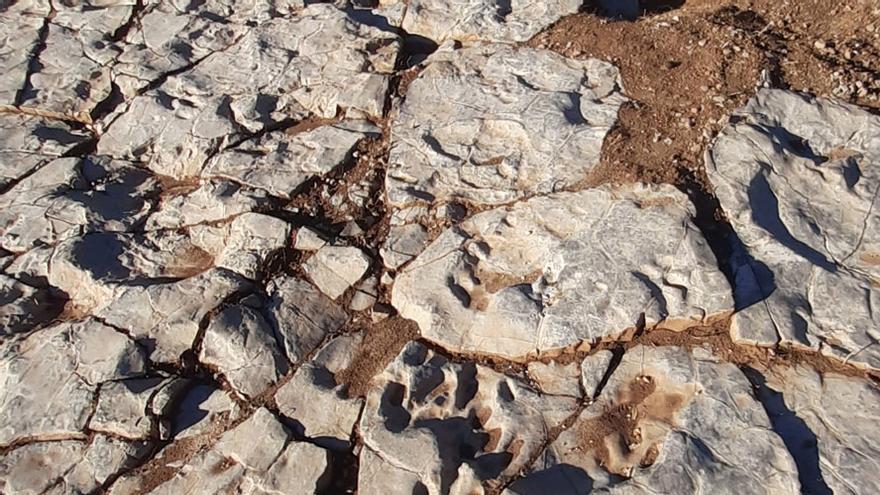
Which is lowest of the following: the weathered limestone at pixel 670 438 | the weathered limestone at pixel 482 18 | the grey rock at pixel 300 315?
the grey rock at pixel 300 315

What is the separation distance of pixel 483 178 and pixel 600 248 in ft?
3.10

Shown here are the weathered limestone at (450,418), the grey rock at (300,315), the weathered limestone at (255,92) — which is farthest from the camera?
the weathered limestone at (255,92)

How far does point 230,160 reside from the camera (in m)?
5.45

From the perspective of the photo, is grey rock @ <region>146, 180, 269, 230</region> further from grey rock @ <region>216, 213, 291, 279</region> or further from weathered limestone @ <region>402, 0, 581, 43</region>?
weathered limestone @ <region>402, 0, 581, 43</region>

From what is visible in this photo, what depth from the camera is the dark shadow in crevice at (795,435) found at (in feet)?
11.7

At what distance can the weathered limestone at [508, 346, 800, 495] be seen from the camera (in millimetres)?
3570

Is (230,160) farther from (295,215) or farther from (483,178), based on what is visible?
(483,178)

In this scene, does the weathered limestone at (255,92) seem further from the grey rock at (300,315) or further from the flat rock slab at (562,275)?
the flat rock slab at (562,275)

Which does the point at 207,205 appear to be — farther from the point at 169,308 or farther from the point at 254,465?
the point at 254,465

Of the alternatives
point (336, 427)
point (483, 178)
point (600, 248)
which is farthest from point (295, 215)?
point (600, 248)

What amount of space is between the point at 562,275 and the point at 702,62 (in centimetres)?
196

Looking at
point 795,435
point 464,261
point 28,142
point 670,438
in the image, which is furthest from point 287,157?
point 795,435

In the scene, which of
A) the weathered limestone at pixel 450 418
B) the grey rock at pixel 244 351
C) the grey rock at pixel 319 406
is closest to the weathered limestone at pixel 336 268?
the grey rock at pixel 244 351

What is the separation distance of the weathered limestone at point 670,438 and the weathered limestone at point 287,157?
7.87ft
